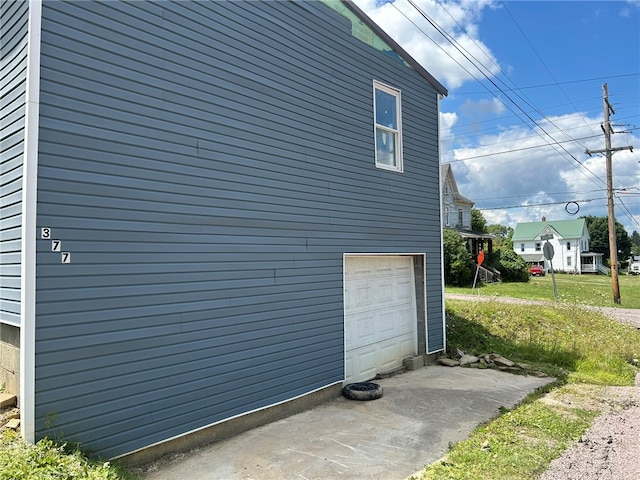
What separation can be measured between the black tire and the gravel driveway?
2.38 metres

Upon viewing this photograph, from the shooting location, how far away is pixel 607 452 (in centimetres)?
430

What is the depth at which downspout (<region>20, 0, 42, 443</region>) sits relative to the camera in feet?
10.3

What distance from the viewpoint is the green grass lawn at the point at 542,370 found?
13.3ft

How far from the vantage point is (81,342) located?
137 inches

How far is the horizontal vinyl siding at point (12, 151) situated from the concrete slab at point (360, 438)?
1.99 metres

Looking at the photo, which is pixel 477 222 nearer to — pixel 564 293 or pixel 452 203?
pixel 452 203

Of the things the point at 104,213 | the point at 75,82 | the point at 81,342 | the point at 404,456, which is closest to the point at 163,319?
the point at 81,342

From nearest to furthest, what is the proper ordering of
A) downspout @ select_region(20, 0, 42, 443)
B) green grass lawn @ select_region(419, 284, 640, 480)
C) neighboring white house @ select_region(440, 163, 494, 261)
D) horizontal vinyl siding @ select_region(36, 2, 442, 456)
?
downspout @ select_region(20, 0, 42, 443)
horizontal vinyl siding @ select_region(36, 2, 442, 456)
green grass lawn @ select_region(419, 284, 640, 480)
neighboring white house @ select_region(440, 163, 494, 261)

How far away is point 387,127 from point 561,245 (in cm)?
5625

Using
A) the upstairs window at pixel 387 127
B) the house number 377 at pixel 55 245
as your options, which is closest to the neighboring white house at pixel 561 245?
the upstairs window at pixel 387 127

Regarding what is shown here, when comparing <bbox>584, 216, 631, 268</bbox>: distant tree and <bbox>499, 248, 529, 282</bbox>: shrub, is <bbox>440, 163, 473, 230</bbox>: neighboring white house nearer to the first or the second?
<bbox>499, 248, 529, 282</bbox>: shrub

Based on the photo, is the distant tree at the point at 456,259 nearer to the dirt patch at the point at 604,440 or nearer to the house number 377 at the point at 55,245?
the dirt patch at the point at 604,440

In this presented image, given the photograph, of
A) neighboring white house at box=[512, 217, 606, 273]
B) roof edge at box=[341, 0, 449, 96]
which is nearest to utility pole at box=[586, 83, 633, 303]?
roof edge at box=[341, 0, 449, 96]

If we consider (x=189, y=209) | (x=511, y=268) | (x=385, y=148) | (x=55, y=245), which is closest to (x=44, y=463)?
(x=55, y=245)
